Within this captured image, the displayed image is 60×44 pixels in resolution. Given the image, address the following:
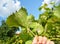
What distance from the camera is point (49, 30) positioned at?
74 cm

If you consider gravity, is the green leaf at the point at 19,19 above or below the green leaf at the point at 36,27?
above

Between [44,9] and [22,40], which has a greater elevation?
[44,9]

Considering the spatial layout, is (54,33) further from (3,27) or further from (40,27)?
(3,27)

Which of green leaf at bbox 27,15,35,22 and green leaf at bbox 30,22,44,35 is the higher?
green leaf at bbox 27,15,35,22

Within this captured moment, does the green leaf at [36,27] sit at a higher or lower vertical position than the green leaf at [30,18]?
lower

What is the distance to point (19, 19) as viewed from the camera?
0.73 metres

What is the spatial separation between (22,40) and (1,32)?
88.1 feet

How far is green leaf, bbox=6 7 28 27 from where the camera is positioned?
0.72 m

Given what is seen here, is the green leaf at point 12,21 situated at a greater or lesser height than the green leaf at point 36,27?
greater

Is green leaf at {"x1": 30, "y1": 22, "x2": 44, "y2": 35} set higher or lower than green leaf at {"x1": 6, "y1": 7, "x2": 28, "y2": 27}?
lower

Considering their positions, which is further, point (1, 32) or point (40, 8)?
point (1, 32)

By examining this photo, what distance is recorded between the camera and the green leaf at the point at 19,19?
72 centimetres

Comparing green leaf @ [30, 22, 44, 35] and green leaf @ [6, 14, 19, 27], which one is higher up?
green leaf @ [6, 14, 19, 27]

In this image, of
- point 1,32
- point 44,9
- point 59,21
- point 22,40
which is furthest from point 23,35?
point 1,32
